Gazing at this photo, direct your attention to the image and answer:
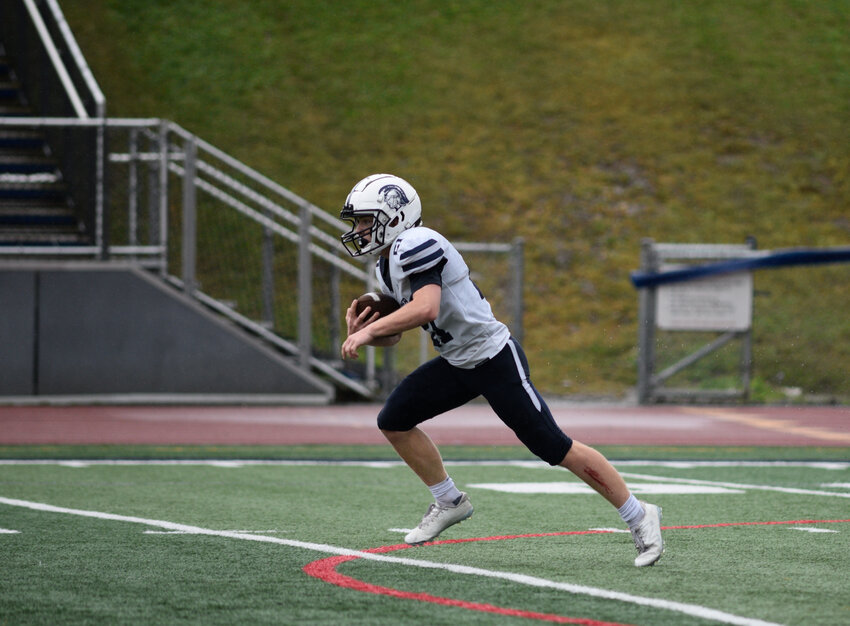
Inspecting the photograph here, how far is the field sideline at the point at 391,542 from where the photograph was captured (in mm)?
5078

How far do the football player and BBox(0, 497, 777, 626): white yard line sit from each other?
0.62 metres

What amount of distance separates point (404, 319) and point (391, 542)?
4.39 feet

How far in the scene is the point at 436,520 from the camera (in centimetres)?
675

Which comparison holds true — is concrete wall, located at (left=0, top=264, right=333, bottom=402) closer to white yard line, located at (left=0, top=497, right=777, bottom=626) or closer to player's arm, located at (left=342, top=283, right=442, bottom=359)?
white yard line, located at (left=0, top=497, right=777, bottom=626)

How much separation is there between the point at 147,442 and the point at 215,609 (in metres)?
8.32

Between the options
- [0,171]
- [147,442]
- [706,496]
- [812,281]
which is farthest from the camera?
[812,281]

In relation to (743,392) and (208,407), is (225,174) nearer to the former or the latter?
(208,407)

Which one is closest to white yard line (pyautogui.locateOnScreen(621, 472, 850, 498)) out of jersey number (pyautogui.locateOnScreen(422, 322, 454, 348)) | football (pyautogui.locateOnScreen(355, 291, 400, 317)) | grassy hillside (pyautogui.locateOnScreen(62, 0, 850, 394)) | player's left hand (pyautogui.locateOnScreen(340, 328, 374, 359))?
jersey number (pyautogui.locateOnScreen(422, 322, 454, 348))

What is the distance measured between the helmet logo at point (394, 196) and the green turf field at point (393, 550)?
1.51 metres

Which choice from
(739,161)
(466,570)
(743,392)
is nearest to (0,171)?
(743,392)

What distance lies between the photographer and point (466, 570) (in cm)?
596

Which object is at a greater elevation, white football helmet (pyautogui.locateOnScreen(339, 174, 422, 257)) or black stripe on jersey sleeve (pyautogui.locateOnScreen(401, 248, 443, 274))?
white football helmet (pyautogui.locateOnScreen(339, 174, 422, 257))

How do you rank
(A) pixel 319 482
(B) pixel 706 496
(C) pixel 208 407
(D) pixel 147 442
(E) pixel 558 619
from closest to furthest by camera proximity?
(E) pixel 558 619
(B) pixel 706 496
(A) pixel 319 482
(D) pixel 147 442
(C) pixel 208 407

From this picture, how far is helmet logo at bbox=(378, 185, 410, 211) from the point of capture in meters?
6.38
